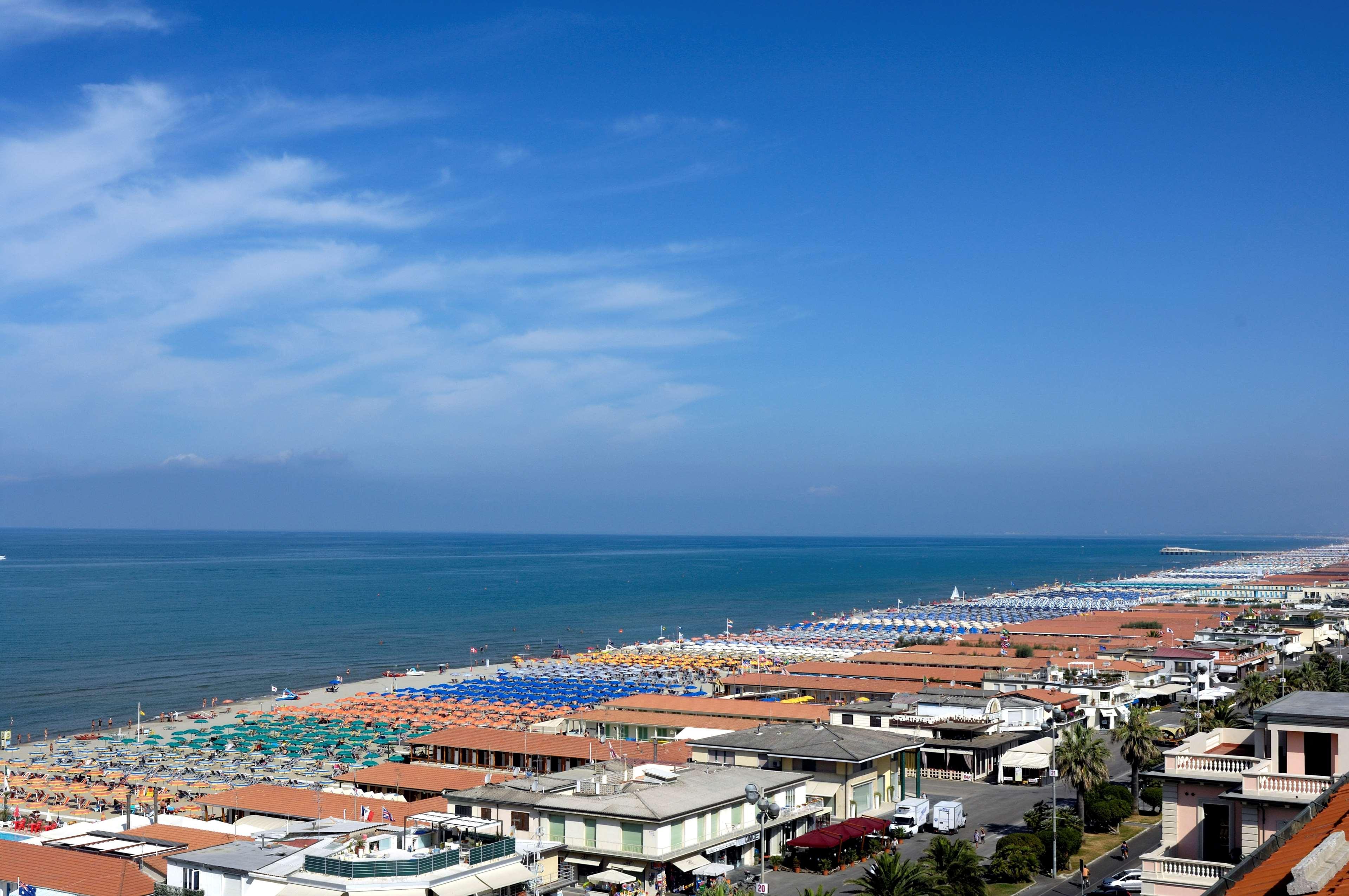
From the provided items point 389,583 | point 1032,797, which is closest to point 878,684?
point 1032,797

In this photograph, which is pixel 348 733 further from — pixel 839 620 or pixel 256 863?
pixel 839 620

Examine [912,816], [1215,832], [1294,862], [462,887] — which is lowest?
[912,816]

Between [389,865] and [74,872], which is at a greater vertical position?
[389,865]

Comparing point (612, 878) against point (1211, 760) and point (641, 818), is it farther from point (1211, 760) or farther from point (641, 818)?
point (1211, 760)

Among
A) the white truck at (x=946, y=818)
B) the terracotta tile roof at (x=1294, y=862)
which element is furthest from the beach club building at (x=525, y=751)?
the terracotta tile roof at (x=1294, y=862)

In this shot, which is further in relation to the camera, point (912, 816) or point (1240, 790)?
point (912, 816)

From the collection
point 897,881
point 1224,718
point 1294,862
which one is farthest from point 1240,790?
point 1224,718
